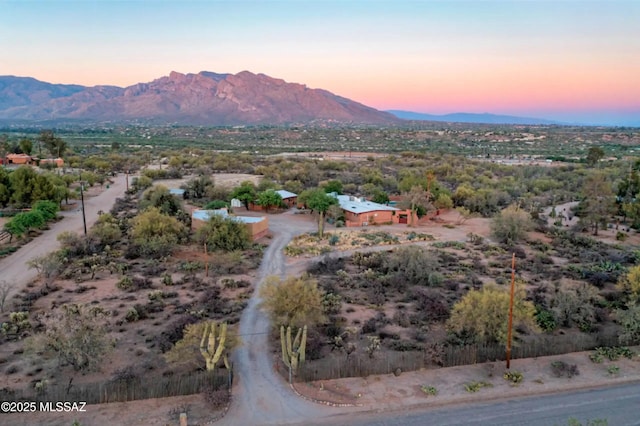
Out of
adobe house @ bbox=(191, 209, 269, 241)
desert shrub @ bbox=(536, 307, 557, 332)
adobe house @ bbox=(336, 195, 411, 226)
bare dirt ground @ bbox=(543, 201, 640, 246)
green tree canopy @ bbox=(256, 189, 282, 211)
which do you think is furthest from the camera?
green tree canopy @ bbox=(256, 189, 282, 211)

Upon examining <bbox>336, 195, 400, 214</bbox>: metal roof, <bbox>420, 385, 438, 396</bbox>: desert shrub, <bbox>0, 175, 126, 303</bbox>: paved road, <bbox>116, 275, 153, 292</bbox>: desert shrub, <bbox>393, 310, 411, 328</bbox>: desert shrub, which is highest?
<bbox>336, 195, 400, 214</bbox>: metal roof

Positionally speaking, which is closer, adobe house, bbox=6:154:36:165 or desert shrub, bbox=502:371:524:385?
desert shrub, bbox=502:371:524:385

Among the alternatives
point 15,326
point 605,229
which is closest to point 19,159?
point 15,326

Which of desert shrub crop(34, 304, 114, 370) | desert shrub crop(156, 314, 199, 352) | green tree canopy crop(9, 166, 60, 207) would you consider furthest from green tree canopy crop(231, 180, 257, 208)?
desert shrub crop(34, 304, 114, 370)

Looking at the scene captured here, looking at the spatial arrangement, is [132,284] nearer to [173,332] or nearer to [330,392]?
[173,332]

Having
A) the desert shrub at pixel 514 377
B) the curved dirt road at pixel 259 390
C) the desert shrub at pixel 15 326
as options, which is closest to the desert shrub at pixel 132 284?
the desert shrub at pixel 15 326

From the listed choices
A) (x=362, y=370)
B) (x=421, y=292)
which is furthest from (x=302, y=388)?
(x=421, y=292)

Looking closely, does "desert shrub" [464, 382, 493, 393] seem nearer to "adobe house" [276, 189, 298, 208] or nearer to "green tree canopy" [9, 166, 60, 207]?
"adobe house" [276, 189, 298, 208]
